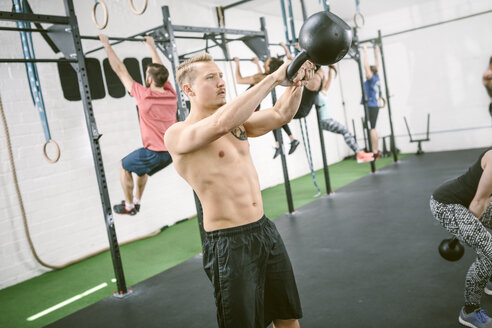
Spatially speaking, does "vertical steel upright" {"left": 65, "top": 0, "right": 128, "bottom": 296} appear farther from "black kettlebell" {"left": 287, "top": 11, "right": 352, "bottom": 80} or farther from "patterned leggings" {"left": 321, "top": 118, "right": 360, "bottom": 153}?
"patterned leggings" {"left": 321, "top": 118, "right": 360, "bottom": 153}

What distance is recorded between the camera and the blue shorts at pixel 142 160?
3777mm

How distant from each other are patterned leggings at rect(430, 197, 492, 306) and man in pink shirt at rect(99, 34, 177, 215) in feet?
8.47

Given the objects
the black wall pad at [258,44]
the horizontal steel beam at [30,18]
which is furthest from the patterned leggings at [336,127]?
the horizontal steel beam at [30,18]

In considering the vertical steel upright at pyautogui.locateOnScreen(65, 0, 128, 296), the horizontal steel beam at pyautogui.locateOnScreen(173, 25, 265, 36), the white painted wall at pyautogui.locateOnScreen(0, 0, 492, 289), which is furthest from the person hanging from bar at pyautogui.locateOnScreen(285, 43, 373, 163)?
the vertical steel upright at pyautogui.locateOnScreen(65, 0, 128, 296)

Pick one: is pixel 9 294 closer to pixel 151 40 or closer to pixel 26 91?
pixel 26 91

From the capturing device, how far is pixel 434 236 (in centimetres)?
356

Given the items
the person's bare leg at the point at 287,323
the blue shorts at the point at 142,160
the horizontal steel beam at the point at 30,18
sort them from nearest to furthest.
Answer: the person's bare leg at the point at 287,323 < the horizontal steel beam at the point at 30,18 < the blue shorts at the point at 142,160

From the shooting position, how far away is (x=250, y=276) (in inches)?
62.9

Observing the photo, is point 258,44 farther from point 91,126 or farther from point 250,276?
point 250,276

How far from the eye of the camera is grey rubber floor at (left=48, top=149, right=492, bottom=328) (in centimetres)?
241

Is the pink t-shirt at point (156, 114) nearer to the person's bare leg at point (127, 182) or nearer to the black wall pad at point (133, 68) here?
the person's bare leg at point (127, 182)

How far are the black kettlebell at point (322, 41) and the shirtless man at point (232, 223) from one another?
194 millimetres

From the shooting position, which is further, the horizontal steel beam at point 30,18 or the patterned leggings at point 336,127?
the patterned leggings at point 336,127

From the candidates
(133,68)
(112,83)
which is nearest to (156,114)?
(112,83)
